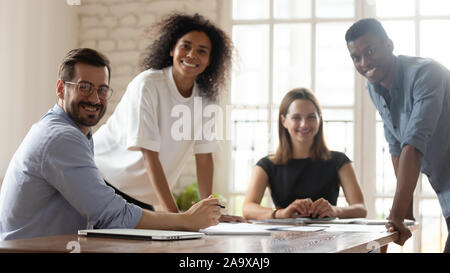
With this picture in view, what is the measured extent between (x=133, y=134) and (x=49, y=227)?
75 centimetres

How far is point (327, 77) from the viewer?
4.18 meters

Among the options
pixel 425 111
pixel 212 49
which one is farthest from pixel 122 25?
pixel 425 111

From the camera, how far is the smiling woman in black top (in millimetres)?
2504

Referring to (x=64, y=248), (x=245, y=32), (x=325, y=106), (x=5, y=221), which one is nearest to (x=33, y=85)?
(x=245, y=32)

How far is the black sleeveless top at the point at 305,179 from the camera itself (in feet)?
8.23

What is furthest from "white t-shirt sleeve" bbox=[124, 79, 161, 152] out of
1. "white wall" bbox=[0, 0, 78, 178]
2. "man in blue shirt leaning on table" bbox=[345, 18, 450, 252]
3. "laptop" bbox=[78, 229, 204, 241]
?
"white wall" bbox=[0, 0, 78, 178]

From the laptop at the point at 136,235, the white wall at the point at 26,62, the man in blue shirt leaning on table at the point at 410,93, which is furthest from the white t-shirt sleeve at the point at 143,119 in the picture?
the white wall at the point at 26,62

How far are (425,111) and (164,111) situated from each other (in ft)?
3.09

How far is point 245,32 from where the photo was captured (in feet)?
14.2

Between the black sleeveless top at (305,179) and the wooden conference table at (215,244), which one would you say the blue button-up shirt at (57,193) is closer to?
the wooden conference table at (215,244)

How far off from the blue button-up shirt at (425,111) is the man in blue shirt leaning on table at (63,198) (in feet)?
2.01

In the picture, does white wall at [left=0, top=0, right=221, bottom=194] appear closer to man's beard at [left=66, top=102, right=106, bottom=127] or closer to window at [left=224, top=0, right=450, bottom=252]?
window at [left=224, top=0, right=450, bottom=252]

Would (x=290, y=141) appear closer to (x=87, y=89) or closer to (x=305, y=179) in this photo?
(x=305, y=179)
